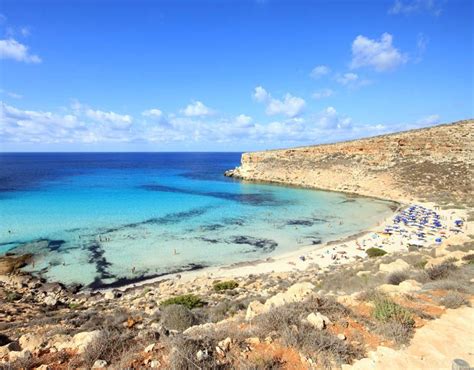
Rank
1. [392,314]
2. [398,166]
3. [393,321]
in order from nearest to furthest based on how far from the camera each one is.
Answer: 1. [393,321]
2. [392,314]
3. [398,166]

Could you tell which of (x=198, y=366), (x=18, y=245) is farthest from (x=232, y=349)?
(x=18, y=245)

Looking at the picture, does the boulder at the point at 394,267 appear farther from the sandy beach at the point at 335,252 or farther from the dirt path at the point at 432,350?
the dirt path at the point at 432,350

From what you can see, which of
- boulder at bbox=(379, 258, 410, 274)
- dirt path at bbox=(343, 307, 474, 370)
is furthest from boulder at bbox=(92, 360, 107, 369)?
boulder at bbox=(379, 258, 410, 274)

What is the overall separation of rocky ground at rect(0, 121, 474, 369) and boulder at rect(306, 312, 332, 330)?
0.07 ft

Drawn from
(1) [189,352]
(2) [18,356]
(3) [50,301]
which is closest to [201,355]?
(1) [189,352]

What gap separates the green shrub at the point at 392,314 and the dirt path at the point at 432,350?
0.93ft

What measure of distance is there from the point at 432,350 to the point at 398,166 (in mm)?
53736

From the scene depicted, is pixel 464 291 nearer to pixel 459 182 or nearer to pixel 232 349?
pixel 232 349

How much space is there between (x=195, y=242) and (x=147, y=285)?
27.3 ft

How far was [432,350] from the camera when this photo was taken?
5508 mm

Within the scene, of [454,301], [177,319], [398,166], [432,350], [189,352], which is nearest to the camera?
[189,352]

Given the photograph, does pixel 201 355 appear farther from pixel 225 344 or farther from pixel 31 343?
pixel 31 343

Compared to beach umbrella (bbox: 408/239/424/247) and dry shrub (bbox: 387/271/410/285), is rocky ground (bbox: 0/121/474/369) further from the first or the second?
beach umbrella (bbox: 408/239/424/247)

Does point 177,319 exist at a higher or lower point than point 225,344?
lower
